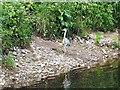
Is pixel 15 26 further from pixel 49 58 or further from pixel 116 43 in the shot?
pixel 116 43

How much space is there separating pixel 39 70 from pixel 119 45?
9.78 ft

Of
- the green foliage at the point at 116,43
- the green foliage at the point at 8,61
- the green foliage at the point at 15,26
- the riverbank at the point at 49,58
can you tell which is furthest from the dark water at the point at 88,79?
the green foliage at the point at 116,43

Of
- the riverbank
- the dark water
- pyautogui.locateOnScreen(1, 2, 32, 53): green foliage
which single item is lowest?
the dark water

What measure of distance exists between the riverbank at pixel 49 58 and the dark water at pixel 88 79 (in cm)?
22

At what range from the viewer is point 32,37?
8727 mm

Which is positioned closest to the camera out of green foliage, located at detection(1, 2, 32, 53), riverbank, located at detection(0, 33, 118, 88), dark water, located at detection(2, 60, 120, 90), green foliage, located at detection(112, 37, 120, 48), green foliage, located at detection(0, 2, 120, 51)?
dark water, located at detection(2, 60, 120, 90)

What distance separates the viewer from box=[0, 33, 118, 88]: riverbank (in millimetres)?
7254

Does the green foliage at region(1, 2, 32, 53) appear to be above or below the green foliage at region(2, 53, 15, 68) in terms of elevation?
above

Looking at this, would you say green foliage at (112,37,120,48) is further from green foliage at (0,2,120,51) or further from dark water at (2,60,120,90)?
dark water at (2,60,120,90)

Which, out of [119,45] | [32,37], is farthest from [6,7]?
[119,45]

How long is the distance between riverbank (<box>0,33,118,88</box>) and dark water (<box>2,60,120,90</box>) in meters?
0.22

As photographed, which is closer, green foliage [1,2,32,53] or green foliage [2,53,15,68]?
green foliage [2,53,15,68]

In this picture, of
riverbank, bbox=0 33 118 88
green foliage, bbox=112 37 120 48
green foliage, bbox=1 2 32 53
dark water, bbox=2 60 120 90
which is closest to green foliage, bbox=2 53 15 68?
riverbank, bbox=0 33 118 88

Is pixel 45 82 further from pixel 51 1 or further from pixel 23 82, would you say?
pixel 51 1
